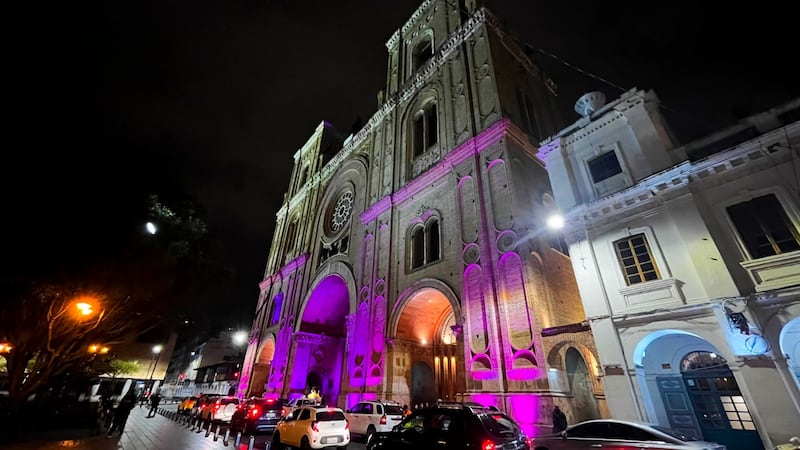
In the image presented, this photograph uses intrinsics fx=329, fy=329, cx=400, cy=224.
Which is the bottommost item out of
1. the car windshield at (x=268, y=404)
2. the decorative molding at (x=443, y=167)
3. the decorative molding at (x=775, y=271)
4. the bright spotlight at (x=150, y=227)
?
the car windshield at (x=268, y=404)

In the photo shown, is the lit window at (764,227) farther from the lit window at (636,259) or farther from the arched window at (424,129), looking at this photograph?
the arched window at (424,129)

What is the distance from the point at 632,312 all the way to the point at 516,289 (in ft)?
11.8

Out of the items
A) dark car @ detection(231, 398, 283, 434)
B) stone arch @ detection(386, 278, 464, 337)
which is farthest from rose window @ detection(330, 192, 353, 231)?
dark car @ detection(231, 398, 283, 434)

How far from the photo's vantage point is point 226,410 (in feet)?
54.3

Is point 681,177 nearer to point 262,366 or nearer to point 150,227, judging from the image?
point 150,227

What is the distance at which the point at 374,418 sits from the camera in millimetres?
11008

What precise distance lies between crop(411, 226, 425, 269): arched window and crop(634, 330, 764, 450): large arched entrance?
9.83 metres

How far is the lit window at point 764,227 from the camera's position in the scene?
7.34 m

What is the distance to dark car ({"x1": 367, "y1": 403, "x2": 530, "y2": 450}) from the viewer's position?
217 inches

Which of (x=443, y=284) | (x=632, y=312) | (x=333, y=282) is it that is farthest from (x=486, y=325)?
(x=333, y=282)

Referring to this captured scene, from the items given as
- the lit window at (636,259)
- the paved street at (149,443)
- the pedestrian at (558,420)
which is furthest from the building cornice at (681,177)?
the paved street at (149,443)

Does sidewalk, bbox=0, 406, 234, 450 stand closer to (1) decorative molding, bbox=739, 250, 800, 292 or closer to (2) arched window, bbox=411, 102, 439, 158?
(1) decorative molding, bbox=739, 250, 800, 292

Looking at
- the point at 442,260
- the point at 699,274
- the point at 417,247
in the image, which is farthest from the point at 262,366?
the point at 699,274

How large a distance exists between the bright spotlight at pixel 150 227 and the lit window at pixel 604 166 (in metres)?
18.1
